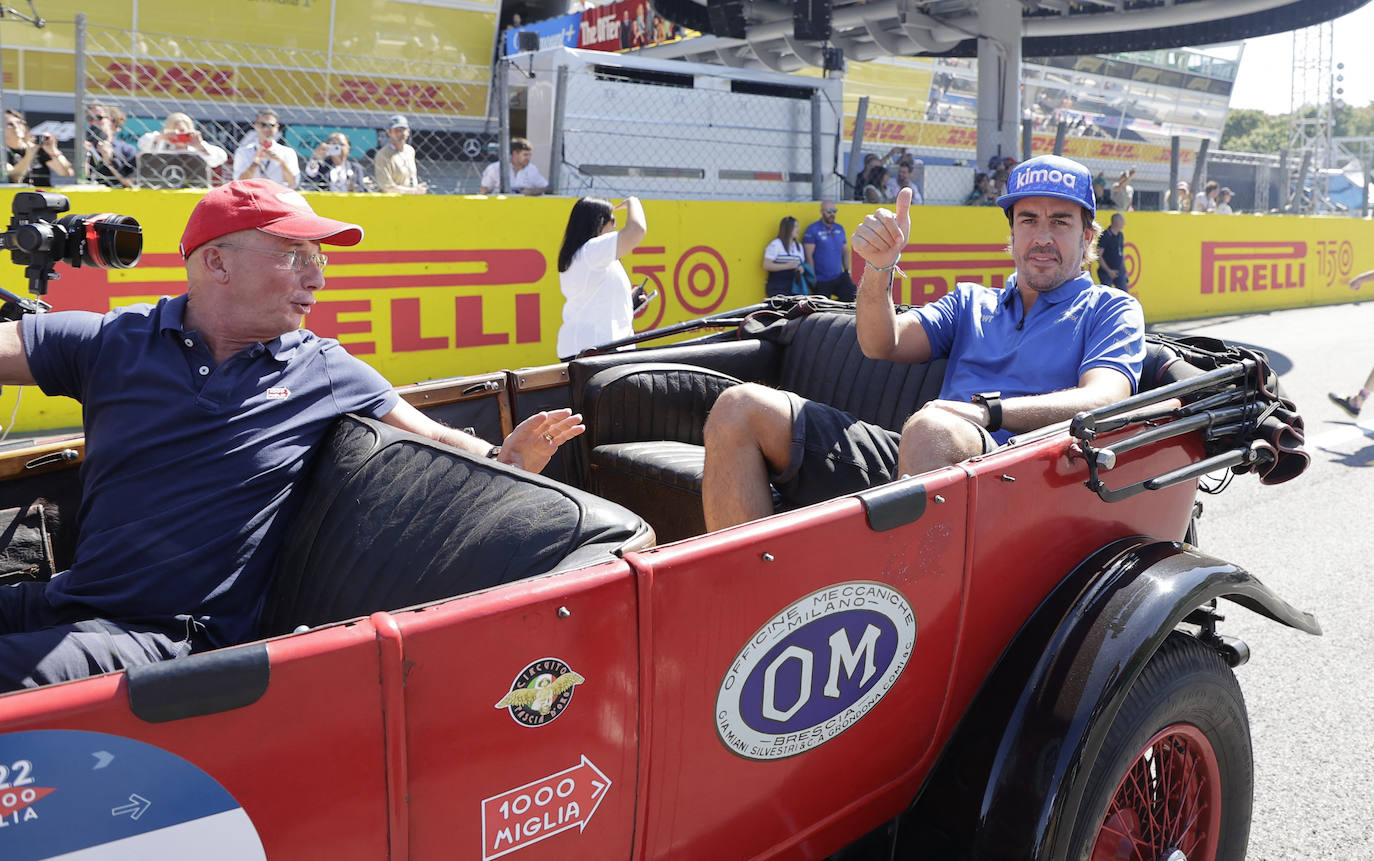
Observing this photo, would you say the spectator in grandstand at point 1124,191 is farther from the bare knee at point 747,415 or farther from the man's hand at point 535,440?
the man's hand at point 535,440

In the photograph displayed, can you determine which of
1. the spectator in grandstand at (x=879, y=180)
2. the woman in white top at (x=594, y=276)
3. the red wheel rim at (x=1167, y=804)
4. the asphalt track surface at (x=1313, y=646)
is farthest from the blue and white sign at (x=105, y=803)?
the spectator in grandstand at (x=879, y=180)

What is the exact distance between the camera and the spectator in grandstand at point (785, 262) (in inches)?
405

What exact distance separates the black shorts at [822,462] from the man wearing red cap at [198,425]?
2.23 feet

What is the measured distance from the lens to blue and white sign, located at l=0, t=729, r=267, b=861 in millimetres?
1097

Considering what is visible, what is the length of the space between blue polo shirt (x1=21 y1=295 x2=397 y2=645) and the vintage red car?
0.08 meters

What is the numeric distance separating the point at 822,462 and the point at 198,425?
150 centimetres

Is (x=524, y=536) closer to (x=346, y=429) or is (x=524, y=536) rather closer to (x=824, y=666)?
(x=824, y=666)

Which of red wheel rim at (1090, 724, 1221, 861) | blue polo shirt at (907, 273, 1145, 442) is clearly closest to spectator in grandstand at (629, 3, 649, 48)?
blue polo shirt at (907, 273, 1145, 442)

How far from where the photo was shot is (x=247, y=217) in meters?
2.25

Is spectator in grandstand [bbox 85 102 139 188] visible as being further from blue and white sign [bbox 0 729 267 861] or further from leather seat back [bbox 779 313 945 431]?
blue and white sign [bbox 0 729 267 861]

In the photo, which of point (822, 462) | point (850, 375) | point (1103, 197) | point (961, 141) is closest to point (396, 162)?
point (850, 375)

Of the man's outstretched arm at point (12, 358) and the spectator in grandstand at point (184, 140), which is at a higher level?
the spectator in grandstand at point (184, 140)

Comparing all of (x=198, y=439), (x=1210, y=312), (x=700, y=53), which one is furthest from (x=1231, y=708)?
(x=700, y=53)

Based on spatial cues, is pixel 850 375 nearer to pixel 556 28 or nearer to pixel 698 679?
pixel 698 679
